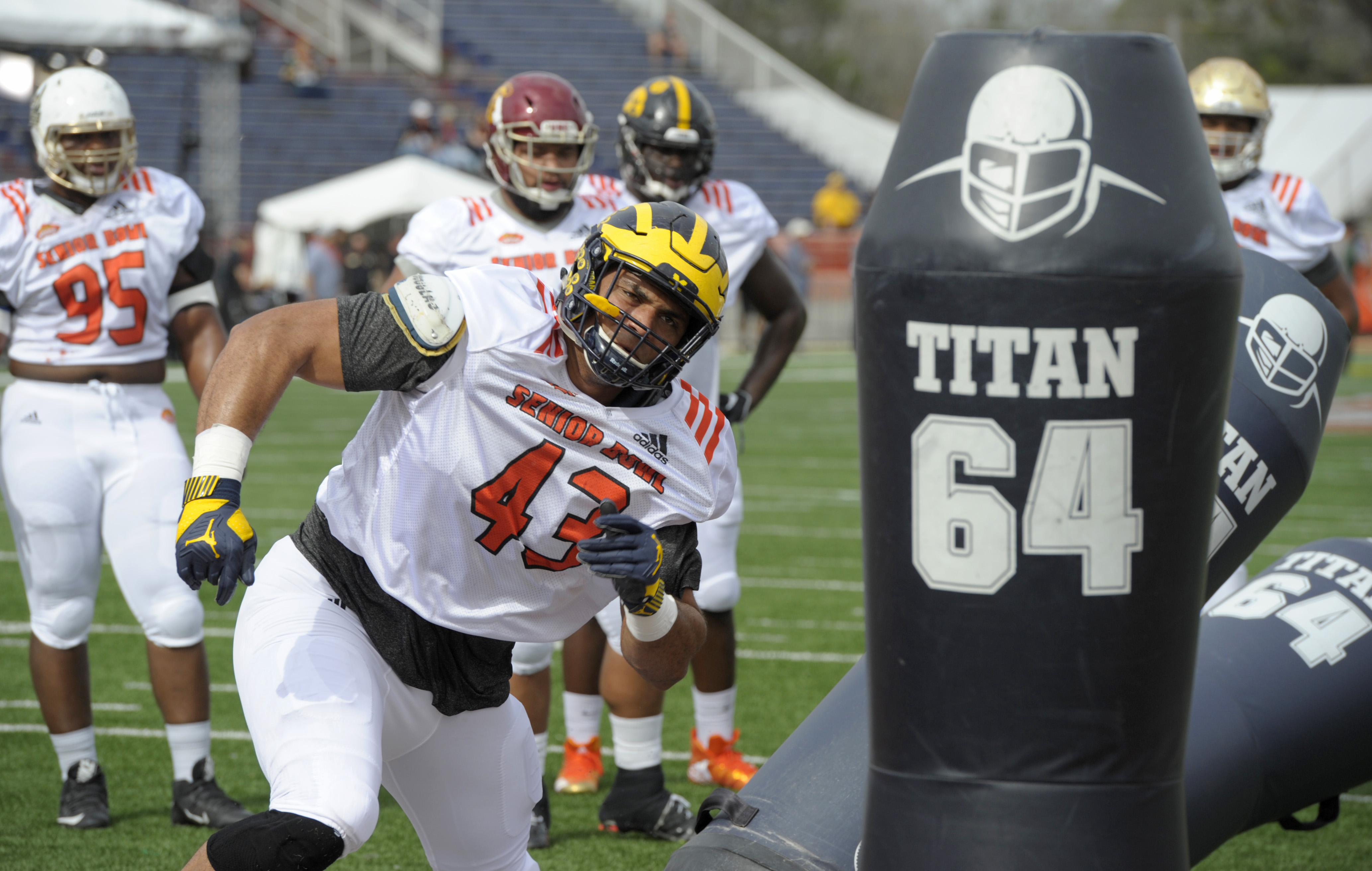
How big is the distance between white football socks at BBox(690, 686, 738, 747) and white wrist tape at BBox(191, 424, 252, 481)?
92.5 inches

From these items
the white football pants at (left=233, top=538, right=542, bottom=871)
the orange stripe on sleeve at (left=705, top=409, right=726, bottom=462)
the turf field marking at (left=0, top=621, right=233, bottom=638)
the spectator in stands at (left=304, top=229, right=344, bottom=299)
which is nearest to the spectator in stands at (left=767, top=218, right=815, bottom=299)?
the spectator in stands at (left=304, top=229, right=344, bottom=299)

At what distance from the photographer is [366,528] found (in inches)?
112

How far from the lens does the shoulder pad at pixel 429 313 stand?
265 cm

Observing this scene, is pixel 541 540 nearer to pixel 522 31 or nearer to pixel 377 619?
pixel 377 619

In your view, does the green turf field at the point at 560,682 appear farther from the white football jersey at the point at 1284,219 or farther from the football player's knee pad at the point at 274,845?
the white football jersey at the point at 1284,219

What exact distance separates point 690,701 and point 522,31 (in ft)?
85.4

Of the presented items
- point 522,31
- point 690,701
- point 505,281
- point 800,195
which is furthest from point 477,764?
point 522,31

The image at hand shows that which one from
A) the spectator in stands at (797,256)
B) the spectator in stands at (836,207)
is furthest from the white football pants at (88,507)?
the spectator in stands at (836,207)

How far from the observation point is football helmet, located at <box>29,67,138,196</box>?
4367 mm

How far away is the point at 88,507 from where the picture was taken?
4.30 m

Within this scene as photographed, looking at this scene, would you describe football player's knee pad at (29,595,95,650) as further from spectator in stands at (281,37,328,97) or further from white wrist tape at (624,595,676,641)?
spectator in stands at (281,37,328,97)

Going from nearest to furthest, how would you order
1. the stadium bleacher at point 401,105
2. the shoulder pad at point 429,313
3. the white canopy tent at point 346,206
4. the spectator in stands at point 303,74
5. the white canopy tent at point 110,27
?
the shoulder pad at point 429,313 → the white canopy tent at point 110,27 → the white canopy tent at point 346,206 → the stadium bleacher at point 401,105 → the spectator in stands at point 303,74

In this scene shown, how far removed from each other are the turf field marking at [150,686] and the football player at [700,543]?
5.16 feet

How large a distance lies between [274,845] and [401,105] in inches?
1011
